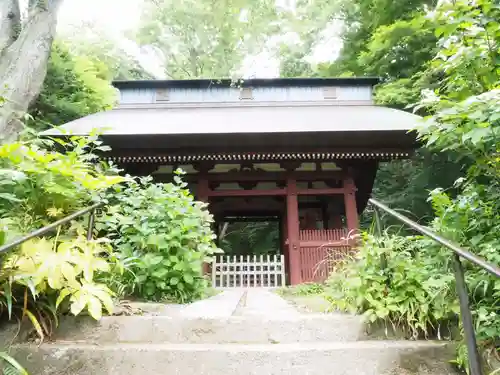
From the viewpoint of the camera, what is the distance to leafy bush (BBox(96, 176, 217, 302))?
3123 mm

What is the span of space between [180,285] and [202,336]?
102cm

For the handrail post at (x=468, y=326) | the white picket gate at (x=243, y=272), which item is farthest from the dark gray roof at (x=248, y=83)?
the handrail post at (x=468, y=326)

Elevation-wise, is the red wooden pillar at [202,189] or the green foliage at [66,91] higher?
the green foliage at [66,91]

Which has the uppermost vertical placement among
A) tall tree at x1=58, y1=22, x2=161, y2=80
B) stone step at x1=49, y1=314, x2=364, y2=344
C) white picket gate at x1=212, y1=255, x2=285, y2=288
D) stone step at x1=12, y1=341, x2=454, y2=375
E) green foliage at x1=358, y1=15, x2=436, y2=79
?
tall tree at x1=58, y1=22, x2=161, y2=80

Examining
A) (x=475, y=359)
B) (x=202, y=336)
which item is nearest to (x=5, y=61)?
(x=202, y=336)

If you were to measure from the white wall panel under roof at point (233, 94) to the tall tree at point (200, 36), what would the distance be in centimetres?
389

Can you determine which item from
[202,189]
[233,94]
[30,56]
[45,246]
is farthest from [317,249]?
[30,56]

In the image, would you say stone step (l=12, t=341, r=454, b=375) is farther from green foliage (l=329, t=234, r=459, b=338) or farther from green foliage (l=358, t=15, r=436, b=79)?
green foliage (l=358, t=15, r=436, b=79)

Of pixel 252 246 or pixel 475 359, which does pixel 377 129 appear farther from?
pixel 252 246

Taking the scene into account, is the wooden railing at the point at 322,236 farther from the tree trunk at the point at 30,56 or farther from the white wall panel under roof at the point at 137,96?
the white wall panel under roof at the point at 137,96

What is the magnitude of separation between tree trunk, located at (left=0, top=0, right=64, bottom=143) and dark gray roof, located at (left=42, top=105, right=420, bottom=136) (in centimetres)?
72

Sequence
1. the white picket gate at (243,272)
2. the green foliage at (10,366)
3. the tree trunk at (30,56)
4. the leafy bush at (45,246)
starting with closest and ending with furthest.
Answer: the green foliage at (10,366)
the leafy bush at (45,246)
the tree trunk at (30,56)
the white picket gate at (243,272)

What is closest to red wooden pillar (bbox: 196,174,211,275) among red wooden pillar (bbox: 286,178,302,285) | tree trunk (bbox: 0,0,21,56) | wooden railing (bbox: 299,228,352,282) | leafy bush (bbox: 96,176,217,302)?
red wooden pillar (bbox: 286,178,302,285)

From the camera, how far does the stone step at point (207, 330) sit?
229cm
